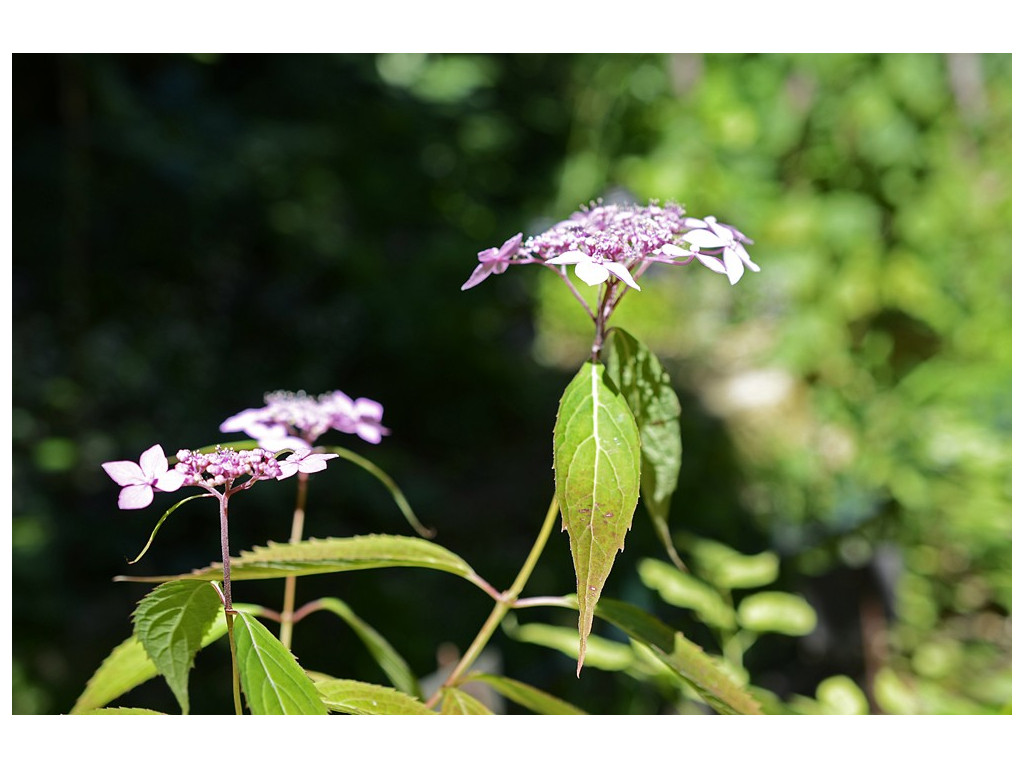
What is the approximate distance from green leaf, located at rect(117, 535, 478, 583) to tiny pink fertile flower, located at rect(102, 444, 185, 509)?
0.20ft

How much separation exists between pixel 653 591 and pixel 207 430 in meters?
1.20

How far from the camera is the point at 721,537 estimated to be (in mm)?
2445

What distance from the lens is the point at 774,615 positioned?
3.07ft

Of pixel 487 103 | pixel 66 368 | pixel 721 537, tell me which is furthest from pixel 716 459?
pixel 66 368

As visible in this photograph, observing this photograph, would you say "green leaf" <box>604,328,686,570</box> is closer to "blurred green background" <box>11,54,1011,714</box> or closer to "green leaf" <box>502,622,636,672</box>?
"green leaf" <box>502,622,636,672</box>

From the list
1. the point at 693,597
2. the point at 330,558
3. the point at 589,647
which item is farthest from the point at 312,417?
the point at 693,597

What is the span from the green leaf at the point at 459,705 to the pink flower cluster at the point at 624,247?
258mm

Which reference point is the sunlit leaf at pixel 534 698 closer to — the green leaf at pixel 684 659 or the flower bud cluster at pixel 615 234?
the green leaf at pixel 684 659

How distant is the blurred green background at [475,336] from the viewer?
1973mm

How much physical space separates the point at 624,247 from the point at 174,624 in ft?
0.98

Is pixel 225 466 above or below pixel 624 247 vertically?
below

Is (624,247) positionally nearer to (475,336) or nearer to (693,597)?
(693,597)

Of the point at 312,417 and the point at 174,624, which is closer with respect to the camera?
the point at 174,624

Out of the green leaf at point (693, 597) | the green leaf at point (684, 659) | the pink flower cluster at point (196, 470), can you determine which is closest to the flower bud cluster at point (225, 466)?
the pink flower cluster at point (196, 470)
